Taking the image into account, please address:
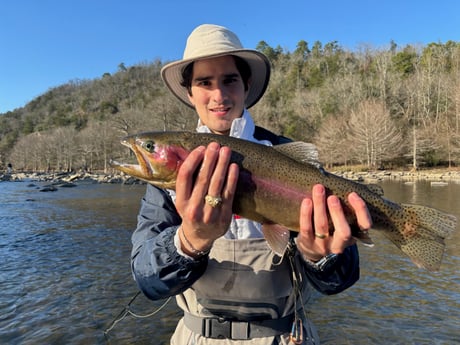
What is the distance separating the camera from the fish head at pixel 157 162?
231 cm

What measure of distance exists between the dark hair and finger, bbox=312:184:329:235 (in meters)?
1.24

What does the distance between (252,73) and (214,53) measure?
0.60 metres

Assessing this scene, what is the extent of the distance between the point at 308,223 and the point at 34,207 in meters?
23.2

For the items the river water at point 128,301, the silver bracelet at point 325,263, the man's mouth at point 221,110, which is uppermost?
the man's mouth at point 221,110

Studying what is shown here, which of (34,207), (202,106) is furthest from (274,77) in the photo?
(202,106)

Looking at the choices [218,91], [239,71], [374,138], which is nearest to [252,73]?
[239,71]

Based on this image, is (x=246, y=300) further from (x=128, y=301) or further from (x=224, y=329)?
(x=128, y=301)

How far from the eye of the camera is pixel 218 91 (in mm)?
2625

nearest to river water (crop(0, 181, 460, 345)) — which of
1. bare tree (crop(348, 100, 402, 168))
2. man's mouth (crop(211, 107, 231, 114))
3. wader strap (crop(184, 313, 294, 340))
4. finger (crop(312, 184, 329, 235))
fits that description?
wader strap (crop(184, 313, 294, 340))

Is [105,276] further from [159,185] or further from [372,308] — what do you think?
[159,185]

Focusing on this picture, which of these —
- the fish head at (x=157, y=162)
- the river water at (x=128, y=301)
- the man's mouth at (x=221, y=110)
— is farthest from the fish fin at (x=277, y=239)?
the river water at (x=128, y=301)

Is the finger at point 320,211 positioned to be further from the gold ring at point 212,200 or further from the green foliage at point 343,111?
the green foliage at point 343,111

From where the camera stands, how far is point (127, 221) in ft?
53.7

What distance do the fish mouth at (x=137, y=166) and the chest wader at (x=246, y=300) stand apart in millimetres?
684
